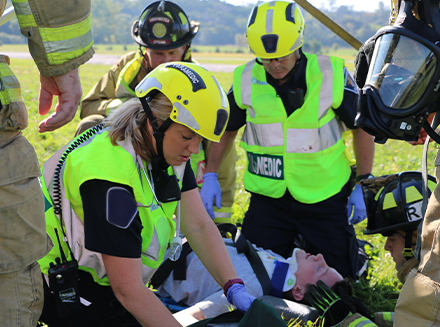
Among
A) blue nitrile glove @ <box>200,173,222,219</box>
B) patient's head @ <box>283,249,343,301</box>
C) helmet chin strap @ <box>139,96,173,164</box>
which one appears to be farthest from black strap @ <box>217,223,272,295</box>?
helmet chin strap @ <box>139,96,173,164</box>

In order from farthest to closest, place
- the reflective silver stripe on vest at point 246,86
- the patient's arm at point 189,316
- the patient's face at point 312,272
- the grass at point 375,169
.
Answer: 1. the reflective silver stripe on vest at point 246,86
2. the grass at point 375,169
3. the patient's face at point 312,272
4. the patient's arm at point 189,316

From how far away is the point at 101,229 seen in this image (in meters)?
2.16

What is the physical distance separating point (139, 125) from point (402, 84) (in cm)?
121

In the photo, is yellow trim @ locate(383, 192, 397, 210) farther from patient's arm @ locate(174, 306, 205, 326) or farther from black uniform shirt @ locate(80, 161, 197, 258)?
black uniform shirt @ locate(80, 161, 197, 258)

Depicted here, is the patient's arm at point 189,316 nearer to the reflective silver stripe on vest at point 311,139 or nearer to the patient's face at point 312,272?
the patient's face at point 312,272

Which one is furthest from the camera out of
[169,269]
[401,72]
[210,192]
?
[210,192]

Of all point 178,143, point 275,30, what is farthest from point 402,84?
point 275,30

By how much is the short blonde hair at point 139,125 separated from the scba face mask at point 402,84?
93cm

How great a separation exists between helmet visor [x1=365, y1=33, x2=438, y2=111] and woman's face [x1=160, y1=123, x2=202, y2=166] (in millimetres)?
897

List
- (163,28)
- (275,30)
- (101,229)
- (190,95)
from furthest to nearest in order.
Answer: (163,28), (275,30), (190,95), (101,229)

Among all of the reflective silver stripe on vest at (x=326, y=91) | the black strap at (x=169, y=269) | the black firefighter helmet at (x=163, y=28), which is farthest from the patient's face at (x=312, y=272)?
the black firefighter helmet at (x=163, y=28)

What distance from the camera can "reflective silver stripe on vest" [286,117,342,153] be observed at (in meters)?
3.82

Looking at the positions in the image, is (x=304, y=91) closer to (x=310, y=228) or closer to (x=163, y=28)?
(x=310, y=228)

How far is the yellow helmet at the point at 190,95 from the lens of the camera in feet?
7.54
